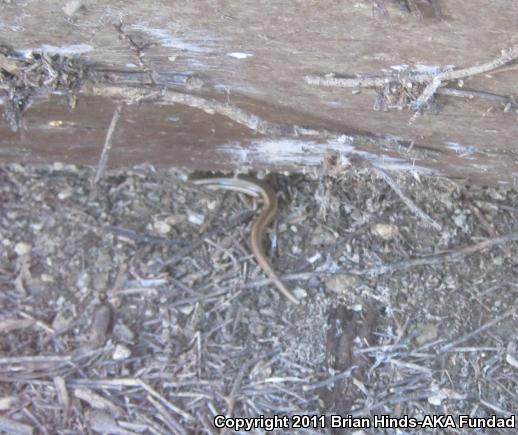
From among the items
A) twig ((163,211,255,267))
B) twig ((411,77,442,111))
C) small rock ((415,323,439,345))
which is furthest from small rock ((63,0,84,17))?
small rock ((415,323,439,345))

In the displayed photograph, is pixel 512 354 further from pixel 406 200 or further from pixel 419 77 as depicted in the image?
pixel 419 77

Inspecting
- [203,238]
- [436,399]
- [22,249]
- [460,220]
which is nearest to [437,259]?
[460,220]

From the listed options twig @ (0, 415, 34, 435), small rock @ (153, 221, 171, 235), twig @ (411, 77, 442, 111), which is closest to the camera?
twig @ (411, 77, 442, 111)

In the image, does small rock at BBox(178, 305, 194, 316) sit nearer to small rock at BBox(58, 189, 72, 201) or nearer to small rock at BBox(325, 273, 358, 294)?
small rock at BBox(325, 273, 358, 294)

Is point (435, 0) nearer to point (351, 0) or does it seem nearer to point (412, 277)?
point (351, 0)

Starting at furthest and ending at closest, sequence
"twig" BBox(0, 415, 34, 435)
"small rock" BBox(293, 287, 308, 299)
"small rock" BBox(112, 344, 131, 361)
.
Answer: "small rock" BBox(293, 287, 308, 299)
"small rock" BBox(112, 344, 131, 361)
"twig" BBox(0, 415, 34, 435)
